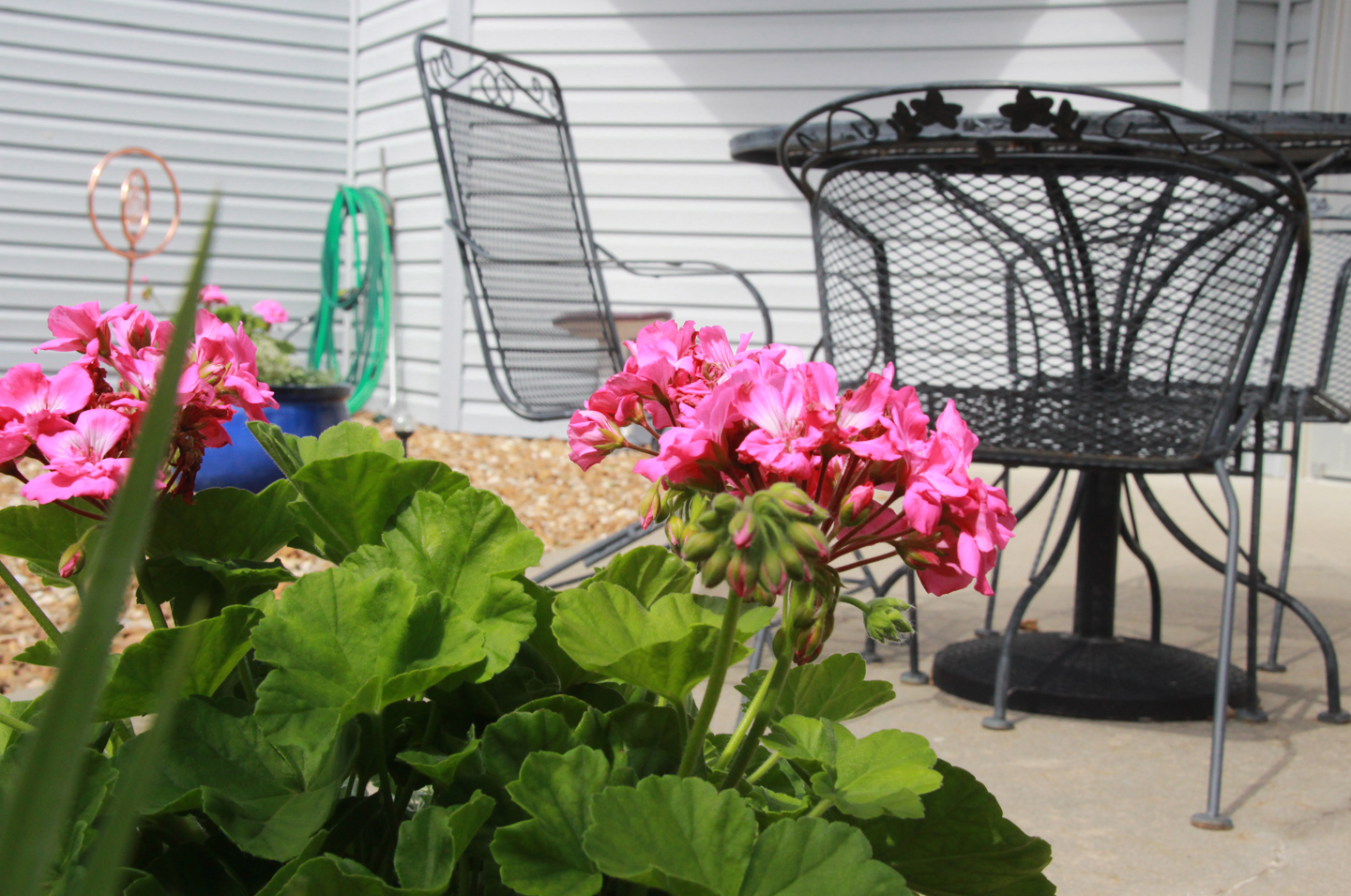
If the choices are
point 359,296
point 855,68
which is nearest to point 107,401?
point 855,68

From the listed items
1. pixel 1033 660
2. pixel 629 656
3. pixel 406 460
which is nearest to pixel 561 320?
pixel 1033 660

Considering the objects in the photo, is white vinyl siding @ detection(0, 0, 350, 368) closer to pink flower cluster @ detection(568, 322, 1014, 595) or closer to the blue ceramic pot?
the blue ceramic pot

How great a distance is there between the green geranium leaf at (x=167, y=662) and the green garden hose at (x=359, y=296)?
547cm

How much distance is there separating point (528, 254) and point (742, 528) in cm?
254

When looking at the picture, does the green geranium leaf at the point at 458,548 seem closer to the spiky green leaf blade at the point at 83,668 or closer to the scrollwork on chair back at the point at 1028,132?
the spiky green leaf blade at the point at 83,668

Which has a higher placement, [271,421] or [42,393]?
[42,393]

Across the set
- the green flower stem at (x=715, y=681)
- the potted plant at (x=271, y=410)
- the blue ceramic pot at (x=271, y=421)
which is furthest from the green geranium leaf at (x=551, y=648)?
the blue ceramic pot at (x=271, y=421)

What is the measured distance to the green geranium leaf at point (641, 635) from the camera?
409mm

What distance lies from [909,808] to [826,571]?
0.28 ft

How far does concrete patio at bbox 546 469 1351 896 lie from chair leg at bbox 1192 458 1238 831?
0.07ft

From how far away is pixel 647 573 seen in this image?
0.54 meters

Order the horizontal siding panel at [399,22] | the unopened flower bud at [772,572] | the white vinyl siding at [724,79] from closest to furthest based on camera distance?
the unopened flower bud at [772,572], the white vinyl siding at [724,79], the horizontal siding panel at [399,22]

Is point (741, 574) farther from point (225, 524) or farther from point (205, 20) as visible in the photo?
point (205, 20)

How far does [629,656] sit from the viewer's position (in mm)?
407
